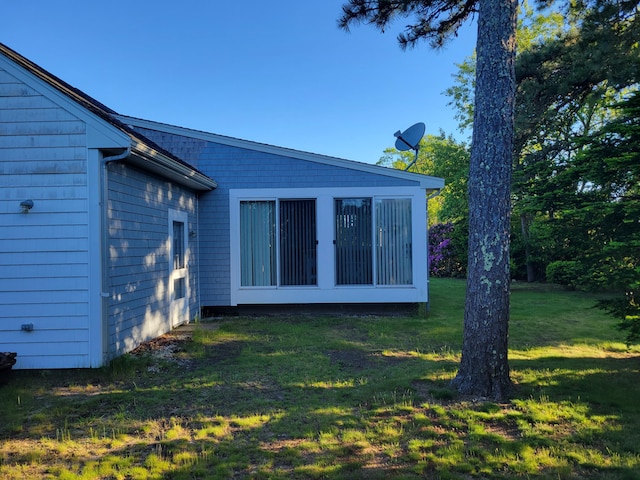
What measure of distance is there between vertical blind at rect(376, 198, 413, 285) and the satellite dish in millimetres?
1554

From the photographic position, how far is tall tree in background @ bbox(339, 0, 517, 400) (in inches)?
148

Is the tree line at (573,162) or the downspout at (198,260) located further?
the downspout at (198,260)

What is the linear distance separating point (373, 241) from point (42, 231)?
556 centimetres

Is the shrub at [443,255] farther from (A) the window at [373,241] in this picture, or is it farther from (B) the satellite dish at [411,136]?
(A) the window at [373,241]

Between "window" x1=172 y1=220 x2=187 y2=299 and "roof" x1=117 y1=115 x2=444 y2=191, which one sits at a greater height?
"roof" x1=117 y1=115 x2=444 y2=191

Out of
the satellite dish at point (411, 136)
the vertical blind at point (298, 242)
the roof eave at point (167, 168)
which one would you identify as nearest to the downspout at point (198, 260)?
the roof eave at point (167, 168)

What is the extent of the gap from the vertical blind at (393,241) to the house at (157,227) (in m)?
0.02

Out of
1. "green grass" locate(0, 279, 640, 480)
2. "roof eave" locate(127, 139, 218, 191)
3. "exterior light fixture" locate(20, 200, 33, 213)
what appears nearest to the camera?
"green grass" locate(0, 279, 640, 480)

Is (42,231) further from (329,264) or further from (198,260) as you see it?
(329,264)

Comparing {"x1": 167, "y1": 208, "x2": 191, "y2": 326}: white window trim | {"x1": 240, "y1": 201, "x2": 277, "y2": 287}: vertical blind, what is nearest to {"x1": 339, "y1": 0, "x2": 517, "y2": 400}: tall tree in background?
{"x1": 167, "y1": 208, "x2": 191, "y2": 326}: white window trim

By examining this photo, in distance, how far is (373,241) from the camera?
8172 mm

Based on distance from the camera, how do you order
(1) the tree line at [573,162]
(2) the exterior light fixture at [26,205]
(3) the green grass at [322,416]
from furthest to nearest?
1. (2) the exterior light fixture at [26,205]
2. (1) the tree line at [573,162]
3. (3) the green grass at [322,416]

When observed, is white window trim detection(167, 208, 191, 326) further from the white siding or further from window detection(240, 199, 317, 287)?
the white siding

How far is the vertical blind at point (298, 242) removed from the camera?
26.9ft
